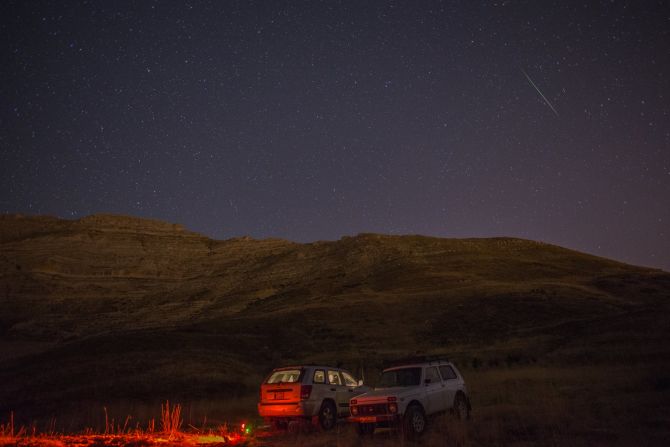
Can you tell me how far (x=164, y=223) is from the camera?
→ 141 metres

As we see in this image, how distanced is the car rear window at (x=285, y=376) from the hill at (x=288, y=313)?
5637 millimetres

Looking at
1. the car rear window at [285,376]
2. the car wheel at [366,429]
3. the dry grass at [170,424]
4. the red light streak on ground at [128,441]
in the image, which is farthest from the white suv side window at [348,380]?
the dry grass at [170,424]

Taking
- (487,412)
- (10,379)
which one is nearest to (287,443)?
(487,412)

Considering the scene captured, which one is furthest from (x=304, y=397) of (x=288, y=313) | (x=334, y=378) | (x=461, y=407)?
(x=288, y=313)

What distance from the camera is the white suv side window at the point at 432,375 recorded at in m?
13.3

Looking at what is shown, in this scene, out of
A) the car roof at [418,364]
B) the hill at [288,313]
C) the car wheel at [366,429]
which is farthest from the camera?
the hill at [288,313]

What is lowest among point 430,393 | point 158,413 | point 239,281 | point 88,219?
point 158,413

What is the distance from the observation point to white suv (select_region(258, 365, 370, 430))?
47.5ft

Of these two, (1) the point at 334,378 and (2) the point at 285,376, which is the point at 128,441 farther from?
(1) the point at 334,378

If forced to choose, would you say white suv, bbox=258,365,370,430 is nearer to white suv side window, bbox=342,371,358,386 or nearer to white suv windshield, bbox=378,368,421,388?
white suv side window, bbox=342,371,358,386

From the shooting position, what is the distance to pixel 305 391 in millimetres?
14531

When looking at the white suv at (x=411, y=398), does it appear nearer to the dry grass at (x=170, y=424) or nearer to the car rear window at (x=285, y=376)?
the car rear window at (x=285, y=376)

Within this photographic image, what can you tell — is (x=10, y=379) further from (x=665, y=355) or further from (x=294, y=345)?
(x=665, y=355)

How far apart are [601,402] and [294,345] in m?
34.8
